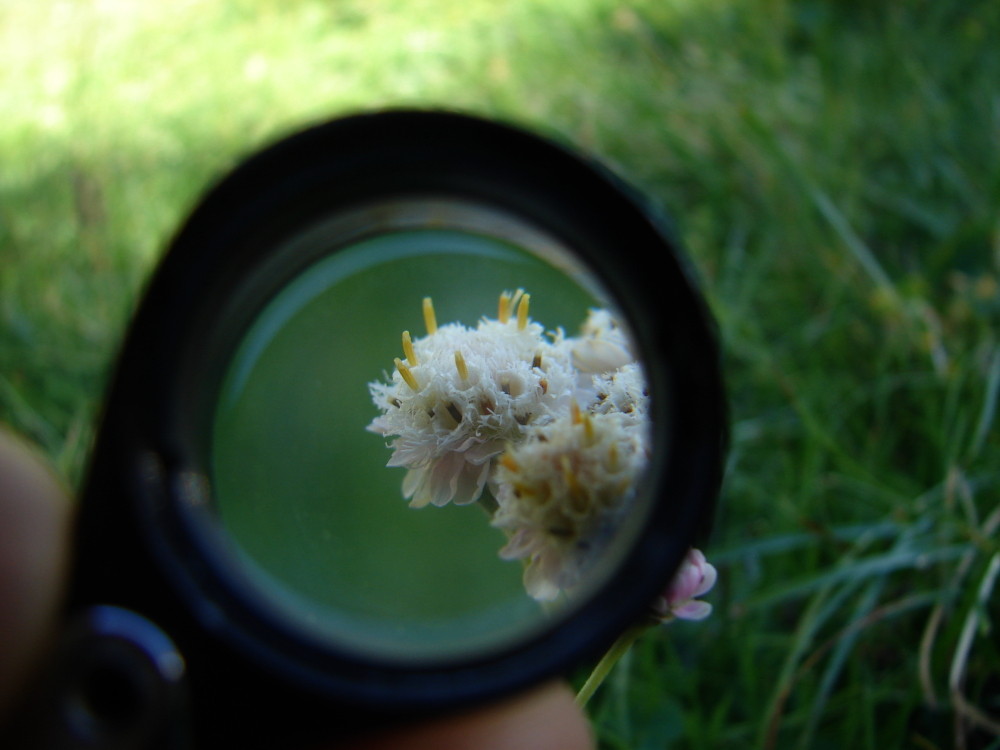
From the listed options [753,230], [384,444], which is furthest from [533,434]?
[753,230]

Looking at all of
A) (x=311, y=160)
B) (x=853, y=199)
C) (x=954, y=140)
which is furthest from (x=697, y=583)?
(x=954, y=140)

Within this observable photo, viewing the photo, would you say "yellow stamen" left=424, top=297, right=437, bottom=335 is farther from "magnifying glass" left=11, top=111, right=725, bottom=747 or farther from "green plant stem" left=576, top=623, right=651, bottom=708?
"green plant stem" left=576, top=623, right=651, bottom=708

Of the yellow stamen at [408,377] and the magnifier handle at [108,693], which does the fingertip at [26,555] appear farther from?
the yellow stamen at [408,377]

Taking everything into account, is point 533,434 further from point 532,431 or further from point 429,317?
point 429,317

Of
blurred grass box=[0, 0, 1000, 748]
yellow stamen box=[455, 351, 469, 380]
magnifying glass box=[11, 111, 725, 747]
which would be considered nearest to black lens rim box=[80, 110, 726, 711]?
magnifying glass box=[11, 111, 725, 747]

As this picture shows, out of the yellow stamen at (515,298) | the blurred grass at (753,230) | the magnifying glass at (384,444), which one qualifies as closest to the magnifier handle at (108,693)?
the magnifying glass at (384,444)

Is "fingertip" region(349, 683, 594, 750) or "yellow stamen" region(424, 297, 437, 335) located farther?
"yellow stamen" region(424, 297, 437, 335)

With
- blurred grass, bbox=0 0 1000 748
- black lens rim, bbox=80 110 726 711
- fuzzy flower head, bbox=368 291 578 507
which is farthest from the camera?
blurred grass, bbox=0 0 1000 748
